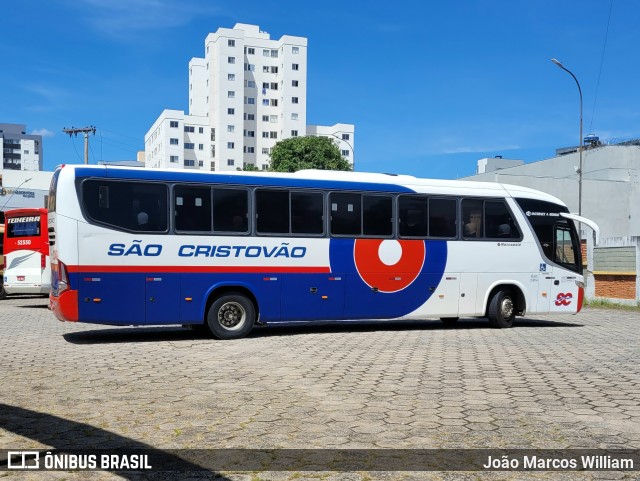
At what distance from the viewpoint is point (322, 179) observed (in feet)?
48.9

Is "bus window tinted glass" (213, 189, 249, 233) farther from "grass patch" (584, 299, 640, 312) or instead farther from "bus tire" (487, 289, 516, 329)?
"grass patch" (584, 299, 640, 312)

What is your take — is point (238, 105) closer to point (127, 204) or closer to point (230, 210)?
point (230, 210)

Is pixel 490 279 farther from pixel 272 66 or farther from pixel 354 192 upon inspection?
pixel 272 66

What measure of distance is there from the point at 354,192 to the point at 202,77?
112809 mm

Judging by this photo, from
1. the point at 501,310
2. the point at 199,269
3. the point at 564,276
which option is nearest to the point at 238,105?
the point at 564,276

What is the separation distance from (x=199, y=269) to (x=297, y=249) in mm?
2057

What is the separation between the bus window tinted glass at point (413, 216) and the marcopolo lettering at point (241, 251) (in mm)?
2418

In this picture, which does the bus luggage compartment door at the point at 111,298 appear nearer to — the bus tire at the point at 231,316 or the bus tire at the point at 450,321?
the bus tire at the point at 231,316

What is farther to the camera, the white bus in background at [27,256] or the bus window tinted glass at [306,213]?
the white bus in background at [27,256]

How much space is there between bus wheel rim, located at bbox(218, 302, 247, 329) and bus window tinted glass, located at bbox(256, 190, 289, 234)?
5.06 ft

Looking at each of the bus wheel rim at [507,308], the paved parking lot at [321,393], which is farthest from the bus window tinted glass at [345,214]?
the bus wheel rim at [507,308]

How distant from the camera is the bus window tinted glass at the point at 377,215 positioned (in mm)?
15143

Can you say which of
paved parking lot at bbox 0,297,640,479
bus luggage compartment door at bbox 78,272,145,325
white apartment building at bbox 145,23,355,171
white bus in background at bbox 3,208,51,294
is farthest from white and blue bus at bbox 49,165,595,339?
white apartment building at bbox 145,23,355,171

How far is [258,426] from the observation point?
20.4 ft
